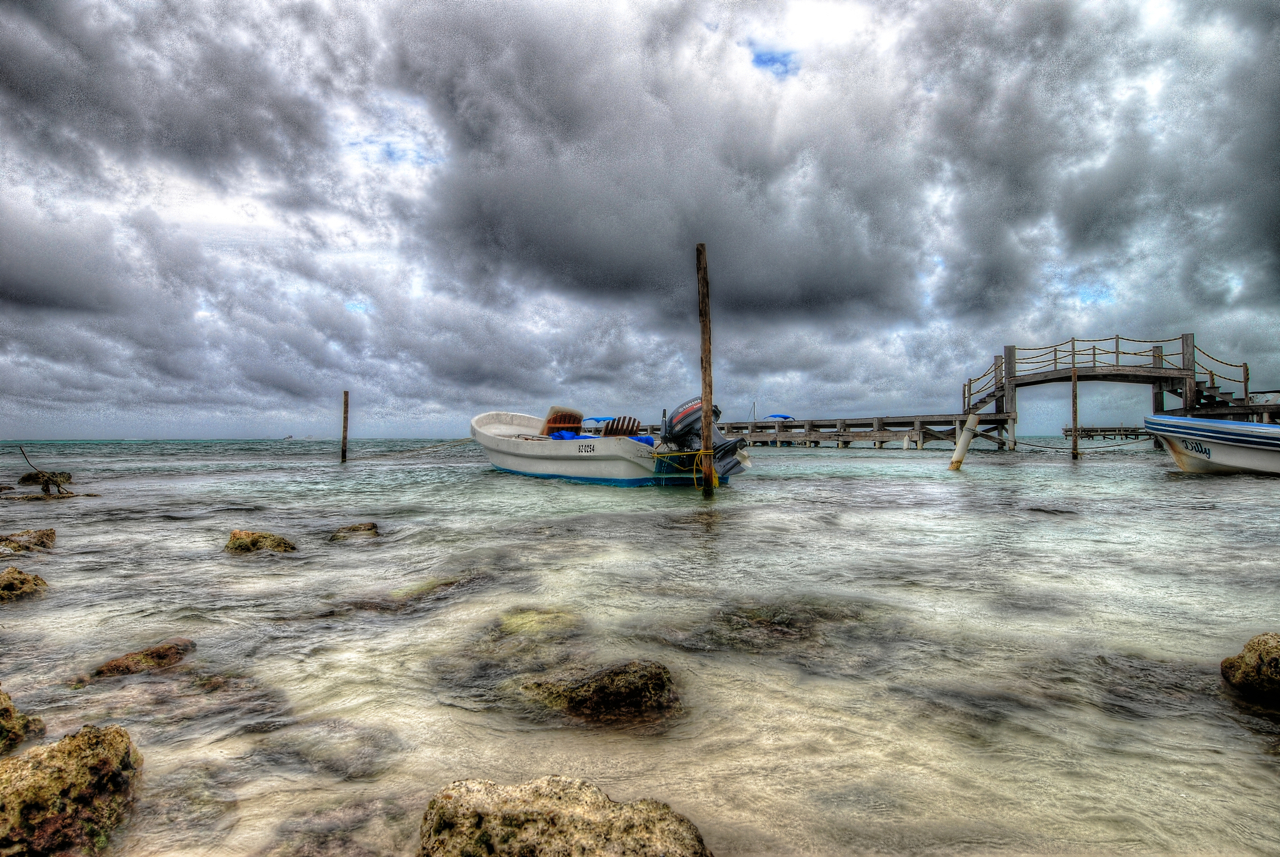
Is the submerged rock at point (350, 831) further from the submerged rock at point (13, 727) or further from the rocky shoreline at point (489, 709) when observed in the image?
the submerged rock at point (13, 727)

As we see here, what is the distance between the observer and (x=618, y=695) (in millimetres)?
3049

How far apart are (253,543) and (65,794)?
21.1ft

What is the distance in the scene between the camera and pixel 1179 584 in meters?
5.66

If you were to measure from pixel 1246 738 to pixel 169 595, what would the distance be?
302 inches

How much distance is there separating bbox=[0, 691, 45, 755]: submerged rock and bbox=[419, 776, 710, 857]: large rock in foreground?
227cm

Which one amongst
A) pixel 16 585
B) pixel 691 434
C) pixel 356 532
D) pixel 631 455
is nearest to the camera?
pixel 16 585

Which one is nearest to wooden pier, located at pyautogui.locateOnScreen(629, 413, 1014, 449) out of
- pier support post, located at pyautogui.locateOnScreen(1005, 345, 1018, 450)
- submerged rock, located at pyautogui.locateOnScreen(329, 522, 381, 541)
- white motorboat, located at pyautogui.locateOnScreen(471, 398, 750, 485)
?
pier support post, located at pyautogui.locateOnScreen(1005, 345, 1018, 450)

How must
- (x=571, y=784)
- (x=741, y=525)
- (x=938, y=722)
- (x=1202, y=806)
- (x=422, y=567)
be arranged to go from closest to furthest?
(x=571, y=784)
(x=1202, y=806)
(x=938, y=722)
(x=422, y=567)
(x=741, y=525)

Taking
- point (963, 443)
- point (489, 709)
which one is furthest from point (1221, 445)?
point (489, 709)

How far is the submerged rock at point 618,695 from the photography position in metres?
2.96

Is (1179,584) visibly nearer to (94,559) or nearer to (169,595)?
(169,595)

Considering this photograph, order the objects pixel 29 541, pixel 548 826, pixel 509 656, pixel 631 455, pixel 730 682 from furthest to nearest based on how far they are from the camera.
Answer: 1. pixel 631 455
2. pixel 29 541
3. pixel 509 656
4. pixel 730 682
5. pixel 548 826

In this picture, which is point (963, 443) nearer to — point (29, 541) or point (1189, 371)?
point (1189, 371)

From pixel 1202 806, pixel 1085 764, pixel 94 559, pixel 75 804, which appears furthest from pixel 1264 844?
pixel 94 559
